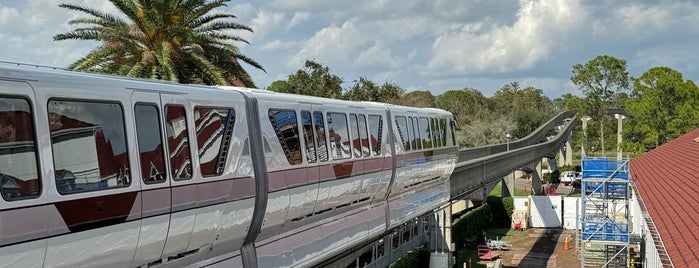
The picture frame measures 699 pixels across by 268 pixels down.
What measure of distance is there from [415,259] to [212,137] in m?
16.0

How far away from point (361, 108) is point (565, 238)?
25306mm

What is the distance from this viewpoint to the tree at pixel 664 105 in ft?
129

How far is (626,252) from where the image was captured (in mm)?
27469

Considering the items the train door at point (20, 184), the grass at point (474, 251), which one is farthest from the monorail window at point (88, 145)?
the grass at point (474, 251)

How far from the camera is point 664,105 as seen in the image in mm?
40875

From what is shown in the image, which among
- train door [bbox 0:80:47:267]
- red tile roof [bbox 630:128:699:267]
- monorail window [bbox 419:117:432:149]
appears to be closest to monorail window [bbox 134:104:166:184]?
train door [bbox 0:80:47:267]

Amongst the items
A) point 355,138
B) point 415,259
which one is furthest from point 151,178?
point 415,259

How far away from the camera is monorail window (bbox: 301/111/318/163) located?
1225cm

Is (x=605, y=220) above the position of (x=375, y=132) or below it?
below

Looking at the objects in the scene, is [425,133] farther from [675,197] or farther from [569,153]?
[569,153]

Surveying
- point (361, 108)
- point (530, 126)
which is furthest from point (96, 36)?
point (530, 126)

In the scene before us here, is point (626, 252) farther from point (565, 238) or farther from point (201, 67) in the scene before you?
point (201, 67)

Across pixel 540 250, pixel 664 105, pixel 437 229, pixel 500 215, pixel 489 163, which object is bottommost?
pixel 540 250

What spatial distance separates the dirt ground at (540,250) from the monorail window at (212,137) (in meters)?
22.3
